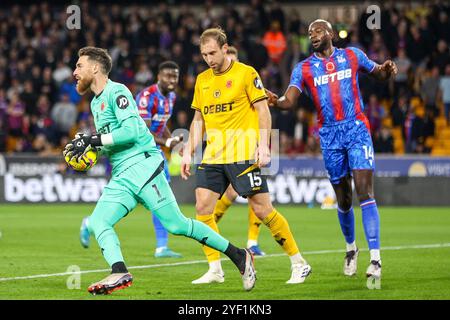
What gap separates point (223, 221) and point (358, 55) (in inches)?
345

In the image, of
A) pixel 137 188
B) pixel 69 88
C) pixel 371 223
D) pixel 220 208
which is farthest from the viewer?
pixel 69 88

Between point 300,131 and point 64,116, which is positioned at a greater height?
point 64,116

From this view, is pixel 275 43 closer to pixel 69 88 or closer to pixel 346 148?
pixel 69 88

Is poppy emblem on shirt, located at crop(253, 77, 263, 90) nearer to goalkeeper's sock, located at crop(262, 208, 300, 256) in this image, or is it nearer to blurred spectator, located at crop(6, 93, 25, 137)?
goalkeeper's sock, located at crop(262, 208, 300, 256)

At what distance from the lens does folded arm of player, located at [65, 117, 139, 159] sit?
26.8 ft

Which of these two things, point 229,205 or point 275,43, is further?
point 275,43

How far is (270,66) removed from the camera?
26.0 meters

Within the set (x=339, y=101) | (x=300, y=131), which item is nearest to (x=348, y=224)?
(x=339, y=101)

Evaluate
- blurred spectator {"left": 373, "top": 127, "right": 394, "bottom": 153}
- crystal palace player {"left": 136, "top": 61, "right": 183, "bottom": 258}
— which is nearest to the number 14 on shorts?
crystal palace player {"left": 136, "top": 61, "right": 183, "bottom": 258}

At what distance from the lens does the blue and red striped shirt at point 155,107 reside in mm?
12523

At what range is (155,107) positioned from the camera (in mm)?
12586

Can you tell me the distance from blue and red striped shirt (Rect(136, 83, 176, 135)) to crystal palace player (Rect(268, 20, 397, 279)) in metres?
→ 2.87

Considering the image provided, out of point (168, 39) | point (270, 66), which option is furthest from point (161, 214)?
point (168, 39)

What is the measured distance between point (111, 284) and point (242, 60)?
1847cm
